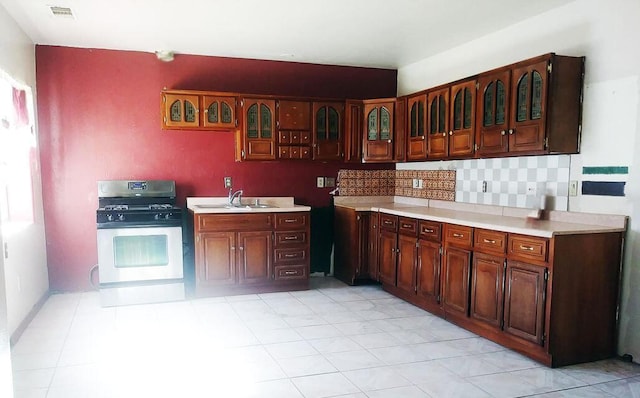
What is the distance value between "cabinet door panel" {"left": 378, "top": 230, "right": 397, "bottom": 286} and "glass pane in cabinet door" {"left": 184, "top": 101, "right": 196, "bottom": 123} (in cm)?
227

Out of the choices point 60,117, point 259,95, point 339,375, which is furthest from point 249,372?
point 60,117

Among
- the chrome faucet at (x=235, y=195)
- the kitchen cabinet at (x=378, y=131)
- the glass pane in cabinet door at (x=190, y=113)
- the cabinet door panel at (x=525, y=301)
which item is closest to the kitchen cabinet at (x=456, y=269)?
the cabinet door panel at (x=525, y=301)

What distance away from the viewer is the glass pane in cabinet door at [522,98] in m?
3.35

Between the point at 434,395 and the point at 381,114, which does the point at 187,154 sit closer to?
the point at 381,114

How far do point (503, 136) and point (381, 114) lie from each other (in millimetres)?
1773

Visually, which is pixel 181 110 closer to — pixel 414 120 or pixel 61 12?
pixel 61 12

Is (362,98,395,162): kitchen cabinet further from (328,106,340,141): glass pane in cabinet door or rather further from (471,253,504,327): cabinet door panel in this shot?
(471,253,504,327): cabinet door panel

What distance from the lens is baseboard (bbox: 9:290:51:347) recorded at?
331cm

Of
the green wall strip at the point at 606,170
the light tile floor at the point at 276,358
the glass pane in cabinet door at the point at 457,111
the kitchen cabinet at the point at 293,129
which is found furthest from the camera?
the kitchen cabinet at the point at 293,129

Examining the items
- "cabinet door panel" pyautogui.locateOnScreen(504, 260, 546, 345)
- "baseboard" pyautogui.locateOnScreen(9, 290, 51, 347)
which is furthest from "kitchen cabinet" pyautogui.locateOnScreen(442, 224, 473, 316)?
"baseboard" pyautogui.locateOnScreen(9, 290, 51, 347)

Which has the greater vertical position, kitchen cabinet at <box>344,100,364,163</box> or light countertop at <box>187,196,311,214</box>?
kitchen cabinet at <box>344,100,364,163</box>

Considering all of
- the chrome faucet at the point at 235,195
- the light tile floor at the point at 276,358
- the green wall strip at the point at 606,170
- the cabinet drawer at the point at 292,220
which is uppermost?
the green wall strip at the point at 606,170

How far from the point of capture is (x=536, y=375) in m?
2.83

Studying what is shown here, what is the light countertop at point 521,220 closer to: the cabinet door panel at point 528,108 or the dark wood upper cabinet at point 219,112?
the cabinet door panel at point 528,108
